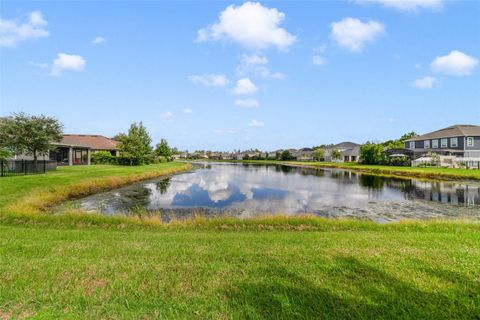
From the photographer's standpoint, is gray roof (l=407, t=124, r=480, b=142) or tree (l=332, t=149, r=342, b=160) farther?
tree (l=332, t=149, r=342, b=160)

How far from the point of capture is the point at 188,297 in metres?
4.00

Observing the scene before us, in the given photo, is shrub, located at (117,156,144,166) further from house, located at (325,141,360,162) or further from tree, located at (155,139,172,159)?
house, located at (325,141,360,162)

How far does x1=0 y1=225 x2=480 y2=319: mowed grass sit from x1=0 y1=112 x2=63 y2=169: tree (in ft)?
68.3

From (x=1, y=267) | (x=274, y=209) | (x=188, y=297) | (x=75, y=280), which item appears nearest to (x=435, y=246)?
(x=188, y=297)

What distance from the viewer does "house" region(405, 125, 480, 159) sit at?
49.7 metres

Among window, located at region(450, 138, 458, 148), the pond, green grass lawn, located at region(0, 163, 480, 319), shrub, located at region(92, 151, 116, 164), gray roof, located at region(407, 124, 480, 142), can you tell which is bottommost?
the pond

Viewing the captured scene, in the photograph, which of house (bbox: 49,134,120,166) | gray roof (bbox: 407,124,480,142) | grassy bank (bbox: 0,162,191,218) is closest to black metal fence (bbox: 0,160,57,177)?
grassy bank (bbox: 0,162,191,218)

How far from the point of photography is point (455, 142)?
5175 centimetres

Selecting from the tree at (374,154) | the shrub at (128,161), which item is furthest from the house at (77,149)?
the tree at (374,154)

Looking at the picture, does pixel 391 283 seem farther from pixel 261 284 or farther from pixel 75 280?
pixel 75 280

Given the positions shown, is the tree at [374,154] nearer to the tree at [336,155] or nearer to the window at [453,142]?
the window at [453,142]

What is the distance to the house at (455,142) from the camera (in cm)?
4969

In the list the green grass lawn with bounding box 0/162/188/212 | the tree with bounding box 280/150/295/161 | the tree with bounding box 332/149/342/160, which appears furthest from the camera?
the tree with bounding box 280/150/295/161

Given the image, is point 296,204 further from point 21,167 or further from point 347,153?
point 347,153
